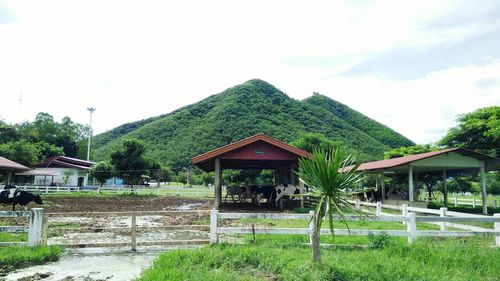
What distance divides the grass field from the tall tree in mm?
19651

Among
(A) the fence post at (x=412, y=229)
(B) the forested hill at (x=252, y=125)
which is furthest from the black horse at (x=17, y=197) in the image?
(B) the forested hill at (x=252, y=125)

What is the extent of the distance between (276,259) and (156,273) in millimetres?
2069

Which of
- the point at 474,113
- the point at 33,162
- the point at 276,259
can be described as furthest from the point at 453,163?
the point at 33,162

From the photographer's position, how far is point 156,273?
16.7ft

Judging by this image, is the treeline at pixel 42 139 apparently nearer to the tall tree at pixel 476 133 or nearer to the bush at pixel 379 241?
the bush at pixel 379 241

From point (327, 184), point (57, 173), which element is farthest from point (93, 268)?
point (57, 173)

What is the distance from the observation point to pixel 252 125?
65125 mm

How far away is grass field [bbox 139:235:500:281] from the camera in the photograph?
5227 millimetres

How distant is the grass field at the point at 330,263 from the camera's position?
5227 millimetres

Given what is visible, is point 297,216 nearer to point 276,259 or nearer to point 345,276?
point 276,259

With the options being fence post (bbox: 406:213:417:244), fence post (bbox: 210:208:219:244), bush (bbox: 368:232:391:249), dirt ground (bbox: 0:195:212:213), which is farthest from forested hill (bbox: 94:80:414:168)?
fence post (bbox: 210:208:219:244)

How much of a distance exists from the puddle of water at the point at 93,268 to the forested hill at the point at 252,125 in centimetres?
5271

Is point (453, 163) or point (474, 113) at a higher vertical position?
point (474, 113)

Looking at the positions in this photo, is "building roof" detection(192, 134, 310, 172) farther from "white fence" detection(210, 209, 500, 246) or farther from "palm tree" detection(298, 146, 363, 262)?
"palm tree" detection(298, 146, 363, 262)
